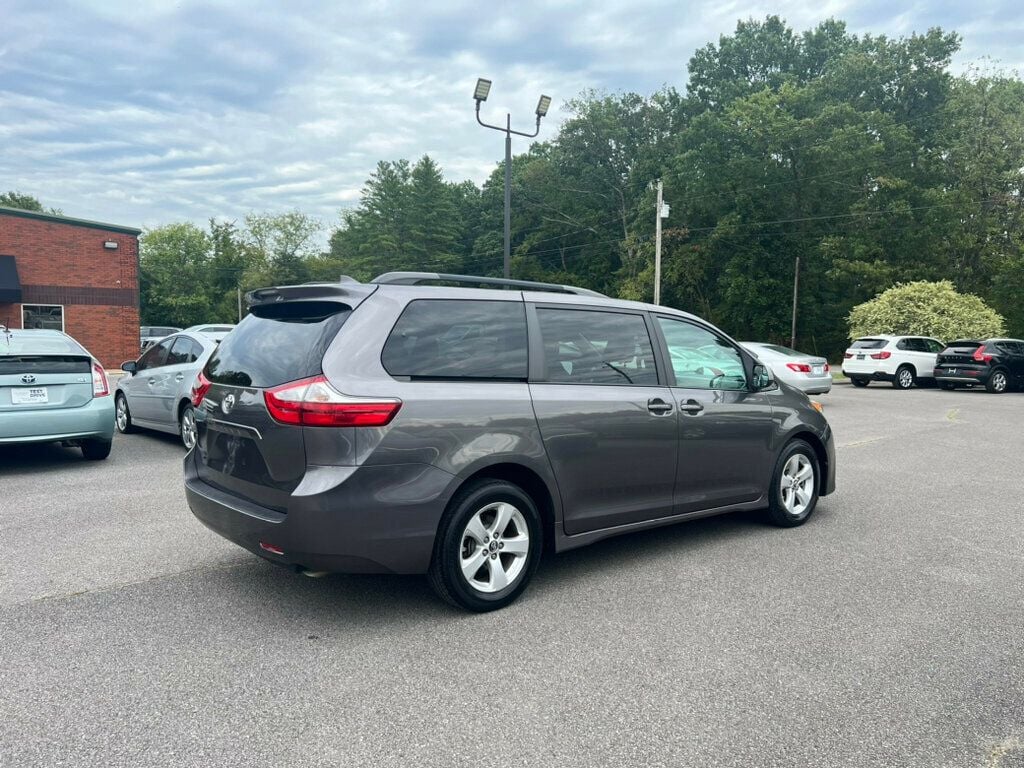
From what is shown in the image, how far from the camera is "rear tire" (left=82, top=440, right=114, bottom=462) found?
8.59 metres

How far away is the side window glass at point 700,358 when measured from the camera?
527 cm

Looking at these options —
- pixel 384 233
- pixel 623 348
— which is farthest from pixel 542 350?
pixel 384 233

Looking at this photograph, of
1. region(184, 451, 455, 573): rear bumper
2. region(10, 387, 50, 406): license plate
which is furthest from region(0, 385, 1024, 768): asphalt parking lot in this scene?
region(10, 387, 50, 406): license plate

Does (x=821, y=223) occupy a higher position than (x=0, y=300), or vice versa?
(x=821, y=223)

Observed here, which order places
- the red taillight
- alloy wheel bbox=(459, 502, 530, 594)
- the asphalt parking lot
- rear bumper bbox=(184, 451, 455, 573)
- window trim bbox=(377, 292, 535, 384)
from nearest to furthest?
the asphalt parking lot < rear bumper bbox=(184, 451, 455, 573) < window trim bbox=(377, 292, 535, 384) < alloy wheel bbox=(459, 502, 530, 594) < the red taillight

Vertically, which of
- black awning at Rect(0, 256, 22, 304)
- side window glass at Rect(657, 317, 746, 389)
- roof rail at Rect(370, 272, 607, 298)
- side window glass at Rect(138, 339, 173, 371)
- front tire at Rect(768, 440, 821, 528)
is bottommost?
front tire at Rect(768, 440, 821, 528)

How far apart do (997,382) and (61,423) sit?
73.2ft

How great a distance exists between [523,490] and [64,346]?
647cm

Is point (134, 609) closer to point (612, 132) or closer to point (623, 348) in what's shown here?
point (623, 348)

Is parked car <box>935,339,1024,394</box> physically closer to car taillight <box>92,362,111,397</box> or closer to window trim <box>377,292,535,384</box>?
window trim <box>377,292,535,384</box>

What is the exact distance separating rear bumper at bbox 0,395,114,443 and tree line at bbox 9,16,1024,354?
4004 cm

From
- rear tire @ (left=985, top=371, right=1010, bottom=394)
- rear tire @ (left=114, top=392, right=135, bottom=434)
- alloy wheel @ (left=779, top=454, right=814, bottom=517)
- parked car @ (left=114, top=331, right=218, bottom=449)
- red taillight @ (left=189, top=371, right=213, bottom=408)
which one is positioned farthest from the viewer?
rear tire @ (left=985, top=371, right=1010, bottom=394)

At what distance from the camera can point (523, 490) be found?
4.32 metres

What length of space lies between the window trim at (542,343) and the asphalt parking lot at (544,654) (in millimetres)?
1166
